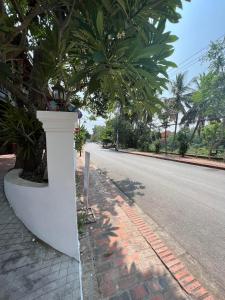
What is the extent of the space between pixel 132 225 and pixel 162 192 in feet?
9.32

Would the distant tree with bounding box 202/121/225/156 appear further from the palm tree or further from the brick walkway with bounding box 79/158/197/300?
the brick walkway with bounding box 79/158/197/300

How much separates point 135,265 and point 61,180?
1.59 metres

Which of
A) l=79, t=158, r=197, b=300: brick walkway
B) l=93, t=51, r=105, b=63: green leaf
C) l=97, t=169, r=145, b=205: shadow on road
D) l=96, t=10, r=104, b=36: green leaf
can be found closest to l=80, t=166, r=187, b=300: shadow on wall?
l=79, t=158, r=197, b=300: brick walkway

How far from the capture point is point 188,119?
98.1ft

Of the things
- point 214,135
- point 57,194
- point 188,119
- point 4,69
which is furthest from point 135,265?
point 188,119

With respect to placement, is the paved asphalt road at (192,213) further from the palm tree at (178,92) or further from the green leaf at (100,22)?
the palm tree at (178,92)

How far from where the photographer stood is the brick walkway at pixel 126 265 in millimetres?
2248

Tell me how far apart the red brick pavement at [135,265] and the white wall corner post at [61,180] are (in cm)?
54

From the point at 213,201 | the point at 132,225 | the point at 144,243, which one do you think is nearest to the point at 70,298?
the point at 144,243

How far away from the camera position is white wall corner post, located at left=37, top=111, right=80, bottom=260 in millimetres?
2400

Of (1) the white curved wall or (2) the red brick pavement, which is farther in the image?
(1) the white curved wall

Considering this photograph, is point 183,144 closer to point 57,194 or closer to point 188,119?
point 188,119

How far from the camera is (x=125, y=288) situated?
7.55 ft

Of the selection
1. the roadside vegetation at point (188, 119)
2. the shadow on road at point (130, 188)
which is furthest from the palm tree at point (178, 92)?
the shadow on road at point (130, 188)
